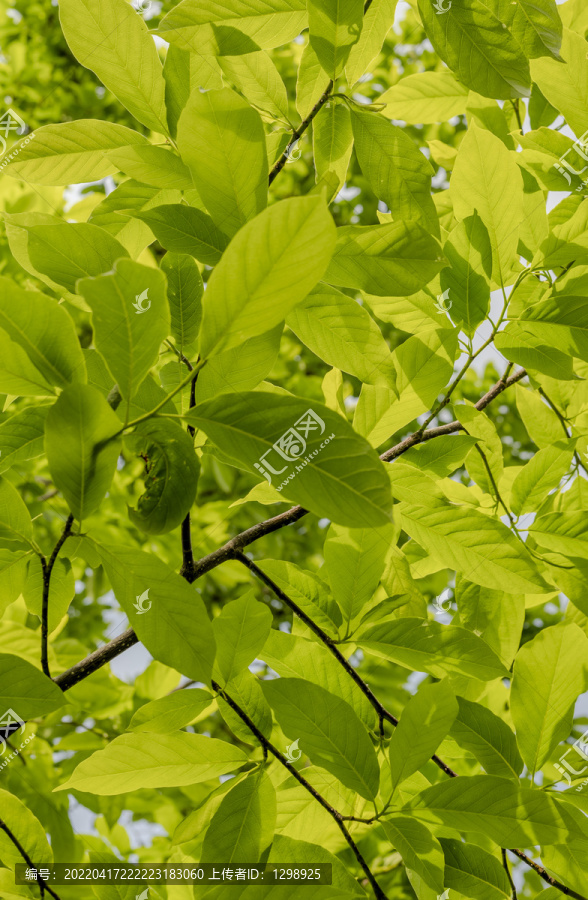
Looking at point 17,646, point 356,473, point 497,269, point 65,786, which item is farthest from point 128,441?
point 17,646

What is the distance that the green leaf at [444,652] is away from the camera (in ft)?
2.24

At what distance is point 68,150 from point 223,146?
0.32 m

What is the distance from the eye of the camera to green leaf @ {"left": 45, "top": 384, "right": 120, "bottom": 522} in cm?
45

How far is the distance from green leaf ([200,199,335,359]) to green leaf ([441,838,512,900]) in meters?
0.65

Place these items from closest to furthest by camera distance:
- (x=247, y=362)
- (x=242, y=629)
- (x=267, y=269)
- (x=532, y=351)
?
1. (x=267, y=269)
2. (x=247, y=362)
3. (x=242, y=629)
4. (x=532, y=351)

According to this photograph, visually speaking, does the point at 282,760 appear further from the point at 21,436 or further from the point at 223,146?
the point at 223,146

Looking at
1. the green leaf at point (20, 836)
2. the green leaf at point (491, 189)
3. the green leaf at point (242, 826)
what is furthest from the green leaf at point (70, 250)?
the green leaf at point (20, 836)

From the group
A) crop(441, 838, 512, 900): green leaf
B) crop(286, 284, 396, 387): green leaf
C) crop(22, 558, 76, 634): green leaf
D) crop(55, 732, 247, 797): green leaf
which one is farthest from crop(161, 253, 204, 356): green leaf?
crop(441, 838, 512, 900): green leaf

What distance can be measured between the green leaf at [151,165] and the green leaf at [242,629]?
0.43 meters

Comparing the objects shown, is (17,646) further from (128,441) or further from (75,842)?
(128,441)

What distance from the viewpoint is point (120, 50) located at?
2.19 feet

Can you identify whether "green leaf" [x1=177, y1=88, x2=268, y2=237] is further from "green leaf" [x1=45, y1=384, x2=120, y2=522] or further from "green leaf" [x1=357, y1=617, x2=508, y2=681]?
"green leaf" [x1=357, y1=617, x2=508, y2=681]

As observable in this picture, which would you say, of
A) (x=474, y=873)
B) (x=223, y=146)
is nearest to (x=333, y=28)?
(x=223, y=146)

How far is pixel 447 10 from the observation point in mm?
631
